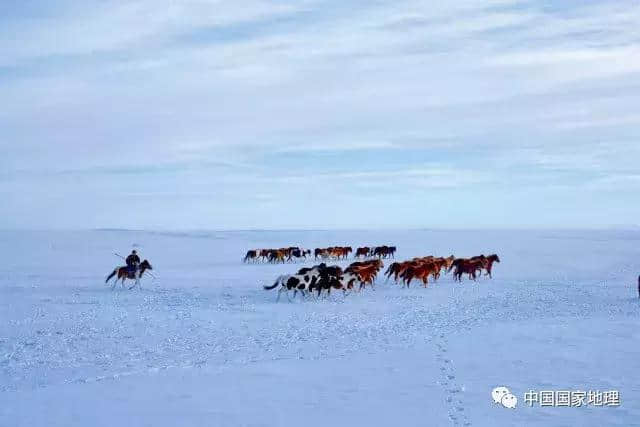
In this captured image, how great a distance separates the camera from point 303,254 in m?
36.0

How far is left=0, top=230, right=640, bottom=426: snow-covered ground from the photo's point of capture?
661cm

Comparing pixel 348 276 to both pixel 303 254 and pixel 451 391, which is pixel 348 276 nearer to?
pixel 451 391

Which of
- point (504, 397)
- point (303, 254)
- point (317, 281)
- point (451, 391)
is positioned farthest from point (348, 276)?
point (303, 254)

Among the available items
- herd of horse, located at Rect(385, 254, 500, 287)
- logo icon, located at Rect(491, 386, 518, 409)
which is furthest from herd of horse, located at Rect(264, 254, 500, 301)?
logo icon, located at Rect(491, 386, 518, 409)

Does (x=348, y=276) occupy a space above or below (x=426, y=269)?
below

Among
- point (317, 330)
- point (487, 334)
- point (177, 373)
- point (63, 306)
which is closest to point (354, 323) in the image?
point (317, 330)

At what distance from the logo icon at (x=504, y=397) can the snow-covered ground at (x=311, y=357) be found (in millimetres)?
89

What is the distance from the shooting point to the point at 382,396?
281 inches

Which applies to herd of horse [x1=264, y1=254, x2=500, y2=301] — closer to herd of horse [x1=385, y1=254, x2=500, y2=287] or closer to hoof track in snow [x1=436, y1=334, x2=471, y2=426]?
herd of horse [x1=385, y1=254, x2=500, y2=287]

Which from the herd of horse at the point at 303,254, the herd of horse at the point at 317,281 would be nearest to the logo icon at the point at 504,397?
the herd of horse at the point at 317,281

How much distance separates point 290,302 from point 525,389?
9291 millimetres

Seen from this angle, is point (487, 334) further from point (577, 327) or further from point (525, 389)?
point (525, 389)

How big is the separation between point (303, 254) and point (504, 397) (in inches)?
1149

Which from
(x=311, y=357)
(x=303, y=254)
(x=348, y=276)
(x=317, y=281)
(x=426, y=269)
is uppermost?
(x=303, y=254)
